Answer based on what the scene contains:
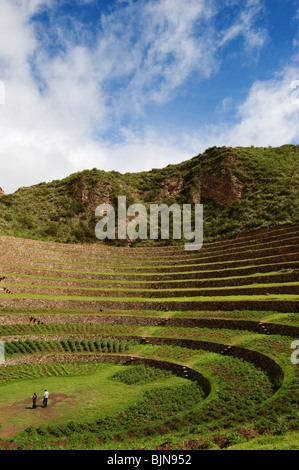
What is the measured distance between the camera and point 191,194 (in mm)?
74438

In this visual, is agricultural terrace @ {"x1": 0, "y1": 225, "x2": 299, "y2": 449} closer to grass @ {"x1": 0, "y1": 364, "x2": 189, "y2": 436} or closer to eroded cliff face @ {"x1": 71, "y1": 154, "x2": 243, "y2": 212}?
grass @ {"x1": 0, "y1": 364, "x2": 189, "y2": 436}

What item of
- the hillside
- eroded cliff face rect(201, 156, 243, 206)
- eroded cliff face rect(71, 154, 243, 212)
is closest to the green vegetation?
the hillside

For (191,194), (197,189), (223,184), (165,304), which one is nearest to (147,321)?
(165,304)

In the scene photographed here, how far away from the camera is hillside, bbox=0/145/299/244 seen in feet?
189

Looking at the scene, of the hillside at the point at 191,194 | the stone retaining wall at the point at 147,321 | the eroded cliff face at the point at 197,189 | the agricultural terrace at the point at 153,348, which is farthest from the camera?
the eroded cliff face at the point at 197,189

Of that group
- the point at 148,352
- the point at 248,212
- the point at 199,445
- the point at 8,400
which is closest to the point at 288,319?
the point at 148,352

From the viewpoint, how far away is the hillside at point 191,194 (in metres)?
57.5

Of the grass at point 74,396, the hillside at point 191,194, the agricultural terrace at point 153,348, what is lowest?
the grass at point 74,396

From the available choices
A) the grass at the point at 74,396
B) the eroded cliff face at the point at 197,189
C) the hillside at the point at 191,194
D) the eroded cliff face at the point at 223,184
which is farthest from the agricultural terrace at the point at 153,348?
the eroded cliff face at the point at 197,189

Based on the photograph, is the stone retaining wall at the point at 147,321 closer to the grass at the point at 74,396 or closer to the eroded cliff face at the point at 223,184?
the grass at the point at 74,396

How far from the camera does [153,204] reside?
74.9 m

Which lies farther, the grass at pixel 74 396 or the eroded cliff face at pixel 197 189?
the eroded cliff face at pixel 197 189

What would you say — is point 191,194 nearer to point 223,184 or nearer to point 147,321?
point 223,184
